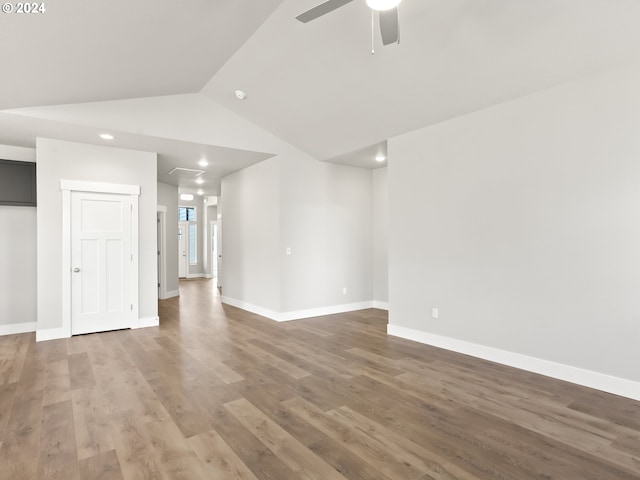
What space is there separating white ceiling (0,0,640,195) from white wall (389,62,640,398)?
0.99ft

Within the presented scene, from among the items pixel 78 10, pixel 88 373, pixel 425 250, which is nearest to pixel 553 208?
pixel 425 250

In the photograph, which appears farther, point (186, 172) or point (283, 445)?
point (186, 172)

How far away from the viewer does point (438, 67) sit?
353cm

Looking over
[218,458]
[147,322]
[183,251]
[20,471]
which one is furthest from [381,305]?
[183,251]

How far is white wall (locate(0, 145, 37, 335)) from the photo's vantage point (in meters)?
5.20

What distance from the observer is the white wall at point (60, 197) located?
4848 mm

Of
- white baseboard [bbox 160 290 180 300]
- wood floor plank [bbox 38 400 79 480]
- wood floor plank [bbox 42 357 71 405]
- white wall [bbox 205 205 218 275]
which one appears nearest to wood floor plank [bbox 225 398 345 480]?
wood floor plank [bbox 38 400 79 480]

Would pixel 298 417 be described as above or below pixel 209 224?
below

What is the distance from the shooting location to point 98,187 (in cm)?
519

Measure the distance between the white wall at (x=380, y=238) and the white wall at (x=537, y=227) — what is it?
2033 millimetres

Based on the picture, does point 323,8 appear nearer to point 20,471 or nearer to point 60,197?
point 20,471

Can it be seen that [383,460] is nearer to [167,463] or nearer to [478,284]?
[167,463]

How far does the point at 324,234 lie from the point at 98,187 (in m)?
3.63

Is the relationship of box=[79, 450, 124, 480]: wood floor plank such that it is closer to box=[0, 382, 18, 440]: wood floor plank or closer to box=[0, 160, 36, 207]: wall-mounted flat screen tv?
box=[0, 382, 18, 440]: wood floor plank
